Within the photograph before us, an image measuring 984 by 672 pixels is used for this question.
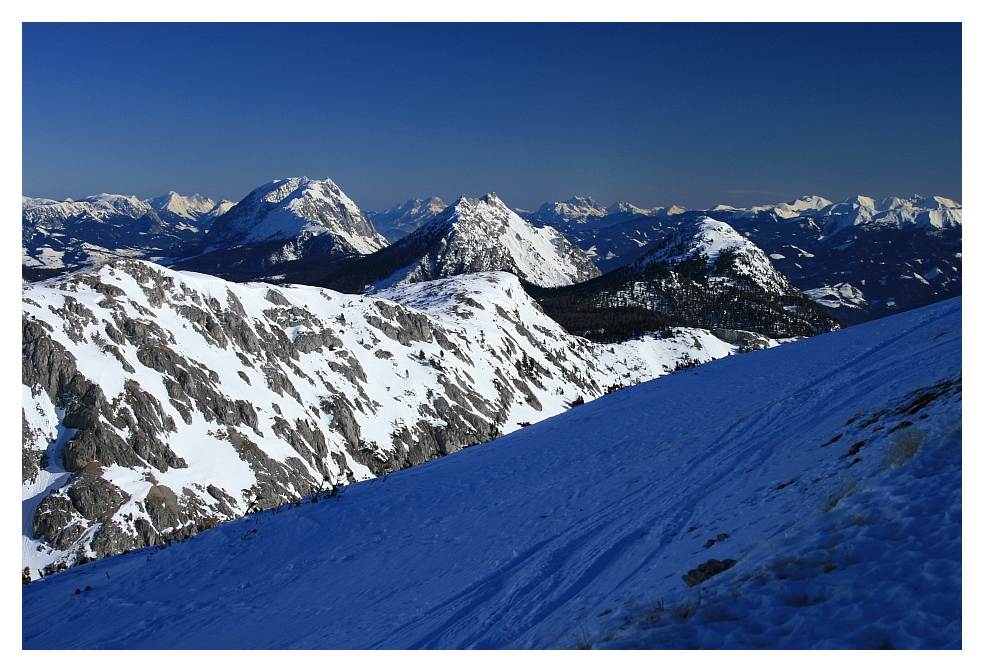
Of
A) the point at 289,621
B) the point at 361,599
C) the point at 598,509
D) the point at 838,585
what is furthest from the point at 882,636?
the point at 289,621

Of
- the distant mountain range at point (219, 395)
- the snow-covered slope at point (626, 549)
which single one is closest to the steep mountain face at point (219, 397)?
the distant mountain range at point (219, 395)

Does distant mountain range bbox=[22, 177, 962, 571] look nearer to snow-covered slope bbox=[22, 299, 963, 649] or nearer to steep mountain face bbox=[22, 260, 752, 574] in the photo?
steep mountain face bbox=[22, 260, 752, 574]

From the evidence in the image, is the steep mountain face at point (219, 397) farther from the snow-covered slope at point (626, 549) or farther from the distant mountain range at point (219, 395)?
the snow-covered slope at point (626, 549)

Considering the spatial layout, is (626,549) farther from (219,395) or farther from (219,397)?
(219,395)

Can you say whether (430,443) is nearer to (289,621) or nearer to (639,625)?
(289,621)

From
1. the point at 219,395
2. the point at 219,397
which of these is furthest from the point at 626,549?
the point at 219,395

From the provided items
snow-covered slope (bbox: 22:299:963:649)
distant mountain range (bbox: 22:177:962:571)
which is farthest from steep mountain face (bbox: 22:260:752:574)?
snow-covered slope (bbox: 22:299:963:649)
